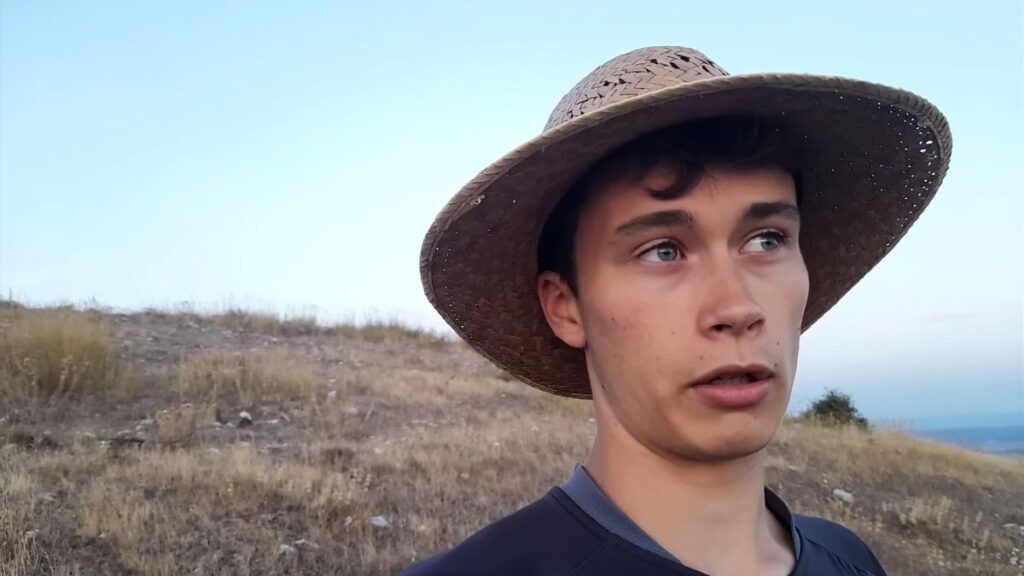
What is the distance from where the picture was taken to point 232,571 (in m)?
3.50

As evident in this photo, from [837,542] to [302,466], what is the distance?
4.09 metres

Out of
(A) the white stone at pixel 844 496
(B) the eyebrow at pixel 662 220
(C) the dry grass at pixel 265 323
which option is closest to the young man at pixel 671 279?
(B) the eyebrow at pixel 662 220

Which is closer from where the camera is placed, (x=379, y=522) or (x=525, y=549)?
(x=525, y=549)

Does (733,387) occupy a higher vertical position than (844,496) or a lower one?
higher

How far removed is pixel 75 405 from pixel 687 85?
23.0 ft

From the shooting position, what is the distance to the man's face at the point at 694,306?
3.98 feet

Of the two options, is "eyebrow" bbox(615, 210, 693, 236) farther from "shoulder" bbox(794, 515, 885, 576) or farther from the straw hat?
"shoulder" bbox(794, 515, 885, 576)

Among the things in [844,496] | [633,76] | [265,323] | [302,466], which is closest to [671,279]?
[633,76]

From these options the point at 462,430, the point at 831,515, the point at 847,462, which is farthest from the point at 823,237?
the point at 847,462

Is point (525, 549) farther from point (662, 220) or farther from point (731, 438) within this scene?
point (662, 220)

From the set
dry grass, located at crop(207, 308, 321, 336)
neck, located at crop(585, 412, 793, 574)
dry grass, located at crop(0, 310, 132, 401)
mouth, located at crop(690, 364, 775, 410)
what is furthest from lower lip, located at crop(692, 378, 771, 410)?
dry grass, located at crop(207, 308, 321, 336)

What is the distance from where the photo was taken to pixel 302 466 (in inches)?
200

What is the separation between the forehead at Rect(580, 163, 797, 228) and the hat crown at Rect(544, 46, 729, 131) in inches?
5.5

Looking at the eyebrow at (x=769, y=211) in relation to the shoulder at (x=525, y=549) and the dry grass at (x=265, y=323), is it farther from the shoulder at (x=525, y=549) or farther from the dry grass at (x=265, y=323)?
the dry grass at (x=265, y=323)
